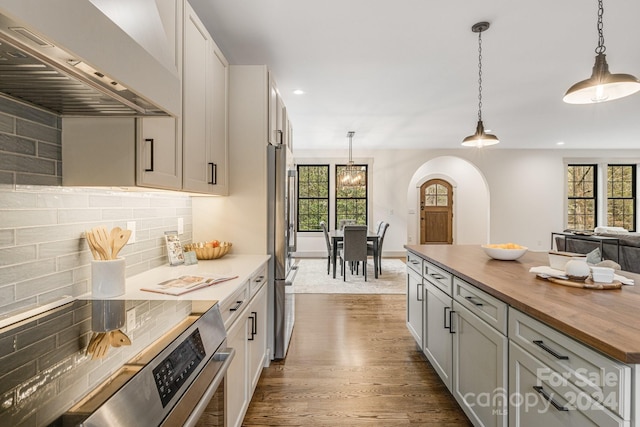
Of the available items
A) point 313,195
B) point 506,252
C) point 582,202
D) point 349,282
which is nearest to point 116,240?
point 506,252

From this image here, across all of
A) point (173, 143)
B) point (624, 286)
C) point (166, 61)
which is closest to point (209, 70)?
point (173, 143)

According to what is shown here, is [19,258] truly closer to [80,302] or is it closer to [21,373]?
[80,302]

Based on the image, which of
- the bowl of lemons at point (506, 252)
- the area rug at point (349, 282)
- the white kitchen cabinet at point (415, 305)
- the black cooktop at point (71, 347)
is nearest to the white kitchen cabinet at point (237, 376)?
the black cooktop at point (71, 347)

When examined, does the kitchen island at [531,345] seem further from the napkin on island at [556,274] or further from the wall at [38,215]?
the wall at [38,215]

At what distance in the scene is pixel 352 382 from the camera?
223cm

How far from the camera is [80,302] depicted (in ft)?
4.02

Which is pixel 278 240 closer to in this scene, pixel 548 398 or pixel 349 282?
pixel 548 398

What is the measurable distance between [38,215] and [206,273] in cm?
79

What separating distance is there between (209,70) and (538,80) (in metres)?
3.55

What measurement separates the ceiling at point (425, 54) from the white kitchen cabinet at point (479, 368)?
2.10 meters

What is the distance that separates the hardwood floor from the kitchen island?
216 millimetres

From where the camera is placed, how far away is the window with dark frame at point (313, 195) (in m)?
7.49

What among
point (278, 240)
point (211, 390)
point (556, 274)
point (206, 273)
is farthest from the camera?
point (278, 240)

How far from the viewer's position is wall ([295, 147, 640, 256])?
738cm
